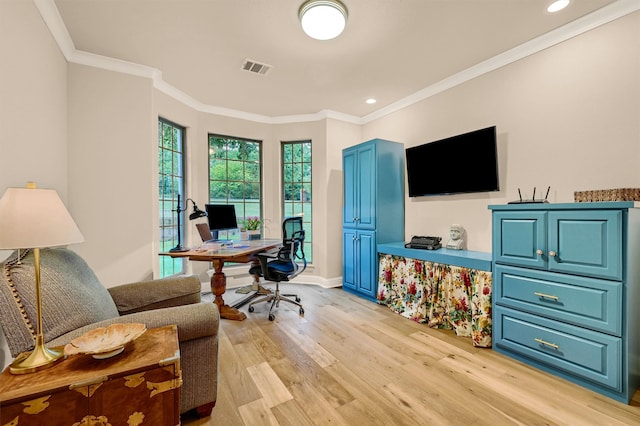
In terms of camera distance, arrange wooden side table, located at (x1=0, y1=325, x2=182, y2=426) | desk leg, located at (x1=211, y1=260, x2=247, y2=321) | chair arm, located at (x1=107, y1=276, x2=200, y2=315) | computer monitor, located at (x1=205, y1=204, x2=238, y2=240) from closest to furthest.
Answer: wooden side table, located at (x1=0, y1=325, x2=182, y2=426) < chair arm, located at (x1=107, y1=276, x2=200, y2=315) < desk leg, located at (x1=211, y1=260, x2=247, y2=321) < computer monitor, located at (x1=205, y1=204, x2=238, y2=240)

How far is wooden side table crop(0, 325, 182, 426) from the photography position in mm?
915

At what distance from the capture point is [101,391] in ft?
3.28

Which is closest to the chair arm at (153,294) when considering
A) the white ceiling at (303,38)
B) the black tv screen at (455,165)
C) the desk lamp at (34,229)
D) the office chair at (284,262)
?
the desk lamp at (34,229)

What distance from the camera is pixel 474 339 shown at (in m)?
2.42

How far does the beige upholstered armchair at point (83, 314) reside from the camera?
1.13 meters

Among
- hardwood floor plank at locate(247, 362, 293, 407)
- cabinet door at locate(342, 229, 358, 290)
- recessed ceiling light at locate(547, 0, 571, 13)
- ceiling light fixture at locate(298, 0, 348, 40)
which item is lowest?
hardwood floor plank at locate(247, 362, 293, 407)

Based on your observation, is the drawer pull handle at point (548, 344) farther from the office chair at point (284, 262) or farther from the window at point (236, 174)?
the window at point (236, 174)

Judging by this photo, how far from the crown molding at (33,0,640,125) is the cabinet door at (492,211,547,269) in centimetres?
160

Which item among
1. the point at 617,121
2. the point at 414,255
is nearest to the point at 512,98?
the point at 617,121

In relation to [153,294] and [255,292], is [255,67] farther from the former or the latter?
[255,292]

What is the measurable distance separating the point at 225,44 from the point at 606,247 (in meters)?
3.36

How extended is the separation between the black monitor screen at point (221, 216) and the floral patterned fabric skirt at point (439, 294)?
219 cm

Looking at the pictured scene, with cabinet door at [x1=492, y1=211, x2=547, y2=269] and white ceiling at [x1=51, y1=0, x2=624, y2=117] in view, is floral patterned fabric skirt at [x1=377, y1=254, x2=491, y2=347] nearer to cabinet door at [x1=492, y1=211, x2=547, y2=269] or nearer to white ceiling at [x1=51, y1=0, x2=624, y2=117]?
cabinet door at [x1=492, y1=211, x2=547, y2=269]

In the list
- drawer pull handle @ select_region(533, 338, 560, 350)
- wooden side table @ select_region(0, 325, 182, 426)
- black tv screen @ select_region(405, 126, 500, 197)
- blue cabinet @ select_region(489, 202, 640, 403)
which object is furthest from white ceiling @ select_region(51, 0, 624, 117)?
drawer pull handle @ select_region(533, 338, 560, 350)
